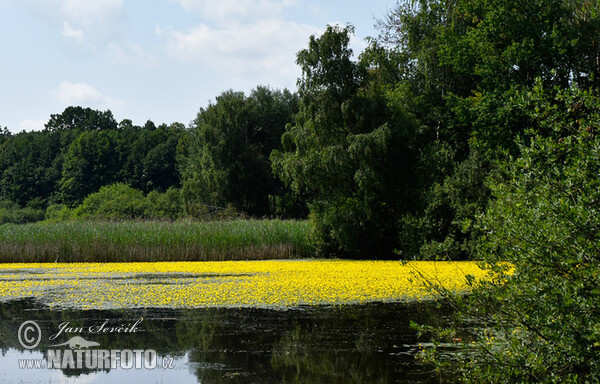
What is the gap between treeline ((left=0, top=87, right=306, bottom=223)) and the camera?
4341 cm

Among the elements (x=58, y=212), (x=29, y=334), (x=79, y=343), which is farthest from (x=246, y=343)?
(x=58, y=212)

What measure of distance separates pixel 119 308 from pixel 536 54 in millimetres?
17925

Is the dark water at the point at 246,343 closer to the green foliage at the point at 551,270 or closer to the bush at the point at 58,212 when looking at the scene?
the green foliage at the point at 551,270

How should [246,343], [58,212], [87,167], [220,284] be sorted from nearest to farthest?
[246,343]
[220,284]
[58,212]
[87,167]

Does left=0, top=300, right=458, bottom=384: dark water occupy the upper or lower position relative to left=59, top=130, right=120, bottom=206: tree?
lower

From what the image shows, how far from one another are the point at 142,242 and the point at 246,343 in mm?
14692

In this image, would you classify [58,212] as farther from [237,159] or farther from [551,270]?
[551,270]

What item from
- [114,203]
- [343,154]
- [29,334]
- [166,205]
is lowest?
[29,334]

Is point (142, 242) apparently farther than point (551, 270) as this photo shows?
Yes

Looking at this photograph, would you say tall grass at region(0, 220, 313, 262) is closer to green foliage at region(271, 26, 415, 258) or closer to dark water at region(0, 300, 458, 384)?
green foliage at region(271, 26, 415, 258)

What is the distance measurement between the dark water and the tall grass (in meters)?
10.5

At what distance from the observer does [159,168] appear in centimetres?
5997

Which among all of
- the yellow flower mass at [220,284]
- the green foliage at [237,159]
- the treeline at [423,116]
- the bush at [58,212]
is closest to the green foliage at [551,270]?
the yellow flower mass at [220,284]

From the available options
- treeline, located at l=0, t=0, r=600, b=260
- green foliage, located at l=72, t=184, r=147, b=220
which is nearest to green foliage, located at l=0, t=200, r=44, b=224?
green foliage, located at l=72, t=184, r=147, b=220
